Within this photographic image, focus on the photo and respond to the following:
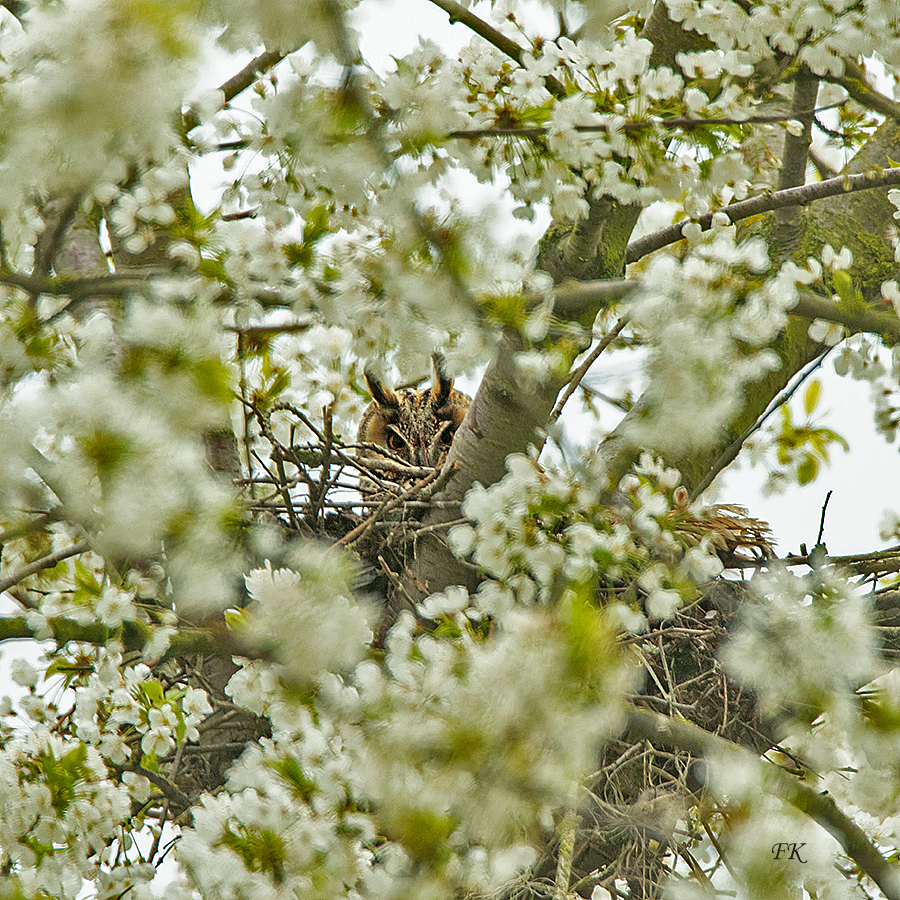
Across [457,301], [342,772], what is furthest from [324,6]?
[342,772]

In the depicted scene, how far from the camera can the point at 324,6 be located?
0.85 meters

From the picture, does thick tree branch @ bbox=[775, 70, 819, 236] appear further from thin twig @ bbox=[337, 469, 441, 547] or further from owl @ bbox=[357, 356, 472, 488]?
owl @ bbox=[357, 356, 472, 488]

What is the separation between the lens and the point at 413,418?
3.98 m

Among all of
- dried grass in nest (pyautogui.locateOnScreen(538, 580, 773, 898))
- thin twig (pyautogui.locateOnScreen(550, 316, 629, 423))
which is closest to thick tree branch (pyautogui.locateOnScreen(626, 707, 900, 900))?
dried grass in nest (pyautogui.locateOnScreen(538, 580, 773, 898))

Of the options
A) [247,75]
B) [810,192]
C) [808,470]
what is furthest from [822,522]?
[247,75]

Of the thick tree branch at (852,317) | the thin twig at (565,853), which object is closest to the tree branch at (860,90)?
the thick tree branch at (852,317)

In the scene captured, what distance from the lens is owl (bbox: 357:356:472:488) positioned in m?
3.90

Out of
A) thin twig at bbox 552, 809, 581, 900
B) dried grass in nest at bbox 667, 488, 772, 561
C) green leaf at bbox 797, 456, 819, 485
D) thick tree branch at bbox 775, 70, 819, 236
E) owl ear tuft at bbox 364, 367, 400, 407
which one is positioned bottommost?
thin twig at bbox 552, 809, 581, 900

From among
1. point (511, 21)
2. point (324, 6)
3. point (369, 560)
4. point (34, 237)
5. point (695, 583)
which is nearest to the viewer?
point (324, 6)

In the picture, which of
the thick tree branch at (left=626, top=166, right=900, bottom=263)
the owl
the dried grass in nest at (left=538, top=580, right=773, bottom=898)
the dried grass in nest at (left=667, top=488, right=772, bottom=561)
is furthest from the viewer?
the owl

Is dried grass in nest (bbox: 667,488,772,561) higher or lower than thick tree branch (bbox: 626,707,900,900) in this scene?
higher

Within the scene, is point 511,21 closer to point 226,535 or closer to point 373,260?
point 373,260

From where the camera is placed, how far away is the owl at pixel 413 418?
390 cm

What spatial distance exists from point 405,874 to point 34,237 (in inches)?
65.3
